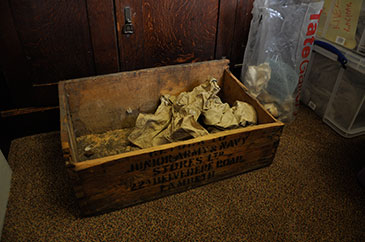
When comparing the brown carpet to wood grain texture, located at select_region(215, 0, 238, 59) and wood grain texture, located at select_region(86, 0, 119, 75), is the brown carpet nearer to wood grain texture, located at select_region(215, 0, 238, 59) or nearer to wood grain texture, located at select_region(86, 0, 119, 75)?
wood grain texture, located at select_region(86, 0, 119, 75)

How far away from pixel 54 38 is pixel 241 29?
0.99 metres

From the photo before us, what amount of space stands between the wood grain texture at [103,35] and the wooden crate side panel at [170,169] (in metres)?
0.65

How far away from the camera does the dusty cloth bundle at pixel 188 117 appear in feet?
3.87

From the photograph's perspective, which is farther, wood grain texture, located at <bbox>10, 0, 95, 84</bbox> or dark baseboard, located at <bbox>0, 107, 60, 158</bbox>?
dark baseboard, located at <bbox>0, 107, 60, 158</bbox>

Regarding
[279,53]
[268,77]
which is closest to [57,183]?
[268,77]

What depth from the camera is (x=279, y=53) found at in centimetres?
147

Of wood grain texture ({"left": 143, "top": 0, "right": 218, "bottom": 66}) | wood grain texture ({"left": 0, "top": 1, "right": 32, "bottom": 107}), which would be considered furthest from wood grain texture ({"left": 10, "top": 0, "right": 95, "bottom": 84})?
wood grain texture ({"left": 143, "top": 0, "right": 218, "bottom": 66})

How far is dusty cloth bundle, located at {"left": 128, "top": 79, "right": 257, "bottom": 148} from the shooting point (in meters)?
1.18

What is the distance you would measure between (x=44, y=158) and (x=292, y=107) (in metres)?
1.36

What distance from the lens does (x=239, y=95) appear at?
55.7 inches

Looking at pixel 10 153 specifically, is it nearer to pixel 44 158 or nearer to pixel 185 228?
pixel 44 158

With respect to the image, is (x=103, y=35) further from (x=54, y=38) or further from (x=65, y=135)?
(x=65, y=135)

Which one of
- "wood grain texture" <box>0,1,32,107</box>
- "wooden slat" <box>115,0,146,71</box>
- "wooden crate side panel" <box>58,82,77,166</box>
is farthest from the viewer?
"wooden slat" <box>115,0,146,71</box>

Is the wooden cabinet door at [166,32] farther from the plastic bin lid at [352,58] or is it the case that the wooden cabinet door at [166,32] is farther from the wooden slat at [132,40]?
the plastic bin lid at [352,58]
